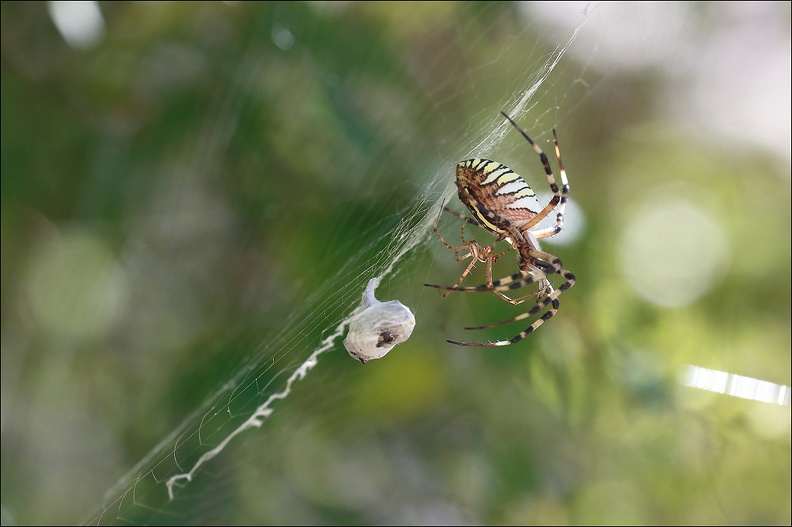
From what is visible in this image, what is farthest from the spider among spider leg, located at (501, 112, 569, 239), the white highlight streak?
the white highlight streak

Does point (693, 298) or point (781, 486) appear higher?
point (693, 298)

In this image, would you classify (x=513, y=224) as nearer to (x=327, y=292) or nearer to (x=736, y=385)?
(x=327, y=292)

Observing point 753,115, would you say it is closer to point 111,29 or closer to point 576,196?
point 576,196

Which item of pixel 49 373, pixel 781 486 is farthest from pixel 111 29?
pixel 781 486

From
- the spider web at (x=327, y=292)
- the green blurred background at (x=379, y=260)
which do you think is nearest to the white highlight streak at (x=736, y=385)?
the green blurred background at (x=379, y=260)

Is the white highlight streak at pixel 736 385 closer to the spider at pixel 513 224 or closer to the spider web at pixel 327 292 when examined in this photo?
the spider at pixel 513 224

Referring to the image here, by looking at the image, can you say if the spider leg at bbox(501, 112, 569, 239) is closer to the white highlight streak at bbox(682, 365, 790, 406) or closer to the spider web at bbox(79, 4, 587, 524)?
the spider web at bbox(79, 4, 587, 524)

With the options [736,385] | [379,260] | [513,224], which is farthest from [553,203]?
[736,385]
